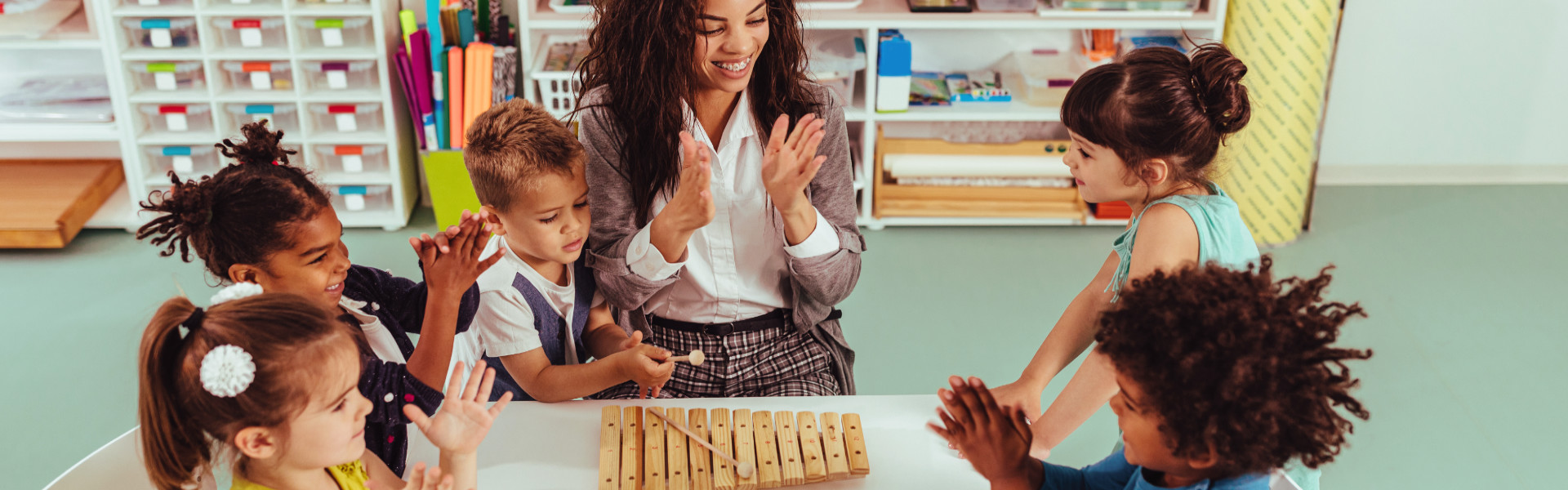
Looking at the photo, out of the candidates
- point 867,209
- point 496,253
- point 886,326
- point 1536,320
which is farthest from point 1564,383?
point 496,253

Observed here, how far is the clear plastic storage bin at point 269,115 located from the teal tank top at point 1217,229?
2.73 m

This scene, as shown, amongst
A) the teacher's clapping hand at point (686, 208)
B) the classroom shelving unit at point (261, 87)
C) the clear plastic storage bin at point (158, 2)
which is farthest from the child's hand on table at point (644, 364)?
the clear plastic storage bin at point (158, 2)

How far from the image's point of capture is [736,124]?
1.71m

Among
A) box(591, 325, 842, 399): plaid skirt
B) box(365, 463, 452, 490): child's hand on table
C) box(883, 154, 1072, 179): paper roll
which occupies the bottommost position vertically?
box(883, 154, 1072, 179): paper roll

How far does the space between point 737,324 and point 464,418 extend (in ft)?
2.16

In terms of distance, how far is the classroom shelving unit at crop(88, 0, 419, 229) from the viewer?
3166 mm

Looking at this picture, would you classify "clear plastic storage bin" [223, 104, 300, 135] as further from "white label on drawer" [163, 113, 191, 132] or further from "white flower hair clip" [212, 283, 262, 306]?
"white flower hair clip" [212, 283, 262, 306]

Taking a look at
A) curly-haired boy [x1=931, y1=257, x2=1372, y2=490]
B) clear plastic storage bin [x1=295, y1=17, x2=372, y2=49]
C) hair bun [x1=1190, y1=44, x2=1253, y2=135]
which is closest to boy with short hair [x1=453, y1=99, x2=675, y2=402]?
curly-haired boy [x1=931, y1=257, x2=1372, y2=490]

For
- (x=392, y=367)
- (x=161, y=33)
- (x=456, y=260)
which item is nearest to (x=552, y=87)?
(x=161, y=33)

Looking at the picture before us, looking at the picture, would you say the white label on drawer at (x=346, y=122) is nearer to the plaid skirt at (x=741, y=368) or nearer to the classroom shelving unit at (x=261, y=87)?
the classroom shelving unit at (x=261, y=87)

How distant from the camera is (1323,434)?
103cm

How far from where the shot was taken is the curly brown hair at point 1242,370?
3.38 feet

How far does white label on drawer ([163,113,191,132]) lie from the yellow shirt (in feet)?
7.95

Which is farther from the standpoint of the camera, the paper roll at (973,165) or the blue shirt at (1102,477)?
the paper roll at (973,165)
